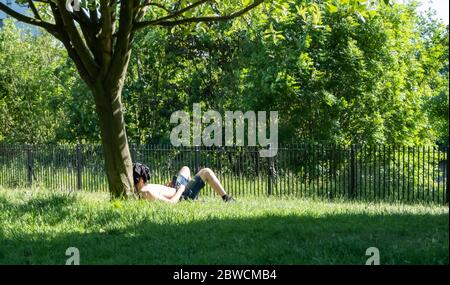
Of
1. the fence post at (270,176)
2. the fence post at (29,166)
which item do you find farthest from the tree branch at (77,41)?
the fence post at (29,166)

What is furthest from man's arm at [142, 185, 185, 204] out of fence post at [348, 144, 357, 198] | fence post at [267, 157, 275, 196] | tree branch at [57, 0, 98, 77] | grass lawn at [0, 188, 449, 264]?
fence post at [348, 144, 357, 198]

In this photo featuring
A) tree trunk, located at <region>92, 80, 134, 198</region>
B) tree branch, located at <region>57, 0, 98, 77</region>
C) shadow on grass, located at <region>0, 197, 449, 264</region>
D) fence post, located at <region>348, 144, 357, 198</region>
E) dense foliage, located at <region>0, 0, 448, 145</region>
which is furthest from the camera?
dense foliage, located at <region>0, 0, 448, 145</region>

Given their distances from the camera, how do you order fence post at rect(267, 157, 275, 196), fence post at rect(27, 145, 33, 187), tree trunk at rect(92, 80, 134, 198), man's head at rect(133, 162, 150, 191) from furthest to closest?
fence post at rect(27, 145, 33, 187) → fence post at rect(267, 157, 275, 196) → man's head at rect(133, 162, 150, 191) → tree trunk at rect(92, 80, 134, 198)

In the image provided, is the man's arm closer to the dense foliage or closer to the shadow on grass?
the shadow on grass

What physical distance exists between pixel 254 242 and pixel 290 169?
865 centimetres

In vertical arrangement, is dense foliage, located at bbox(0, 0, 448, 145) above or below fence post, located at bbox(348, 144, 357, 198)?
above

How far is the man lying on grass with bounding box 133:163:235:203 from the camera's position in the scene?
10195 millimetres

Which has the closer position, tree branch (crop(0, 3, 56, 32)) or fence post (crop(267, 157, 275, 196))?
tree branch (crop(0, 3, 56, 32))

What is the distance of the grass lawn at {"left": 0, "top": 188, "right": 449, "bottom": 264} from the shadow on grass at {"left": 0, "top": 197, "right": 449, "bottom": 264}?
0.4 inches

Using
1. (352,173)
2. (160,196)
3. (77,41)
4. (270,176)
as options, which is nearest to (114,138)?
(160,196)

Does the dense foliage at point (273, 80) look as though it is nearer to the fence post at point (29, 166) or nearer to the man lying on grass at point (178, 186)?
the man lying on grass at point (178, 186)

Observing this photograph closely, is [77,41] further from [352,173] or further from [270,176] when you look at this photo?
[352,173]

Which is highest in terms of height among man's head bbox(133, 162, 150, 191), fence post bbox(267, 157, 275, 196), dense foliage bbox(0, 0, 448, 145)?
dense foliage bbox(0, 0, 448, 145)

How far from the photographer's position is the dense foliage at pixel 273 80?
17.0 meters
